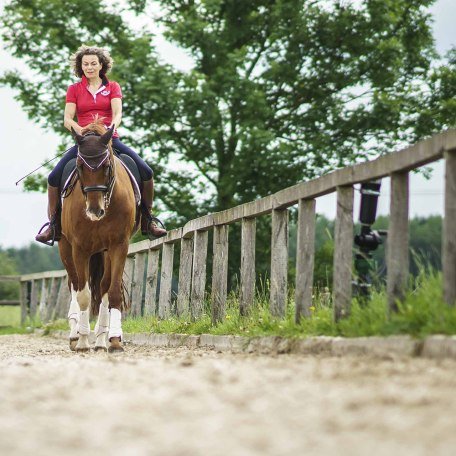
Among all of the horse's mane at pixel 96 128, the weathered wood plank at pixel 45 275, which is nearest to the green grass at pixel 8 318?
the weathered wood plank at pixel 45 275

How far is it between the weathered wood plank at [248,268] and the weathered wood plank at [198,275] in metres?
1.89

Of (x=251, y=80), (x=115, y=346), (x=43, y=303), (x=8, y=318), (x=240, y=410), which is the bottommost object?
(x=240, y=410)

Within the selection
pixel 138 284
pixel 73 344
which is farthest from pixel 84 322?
pixel 138 284

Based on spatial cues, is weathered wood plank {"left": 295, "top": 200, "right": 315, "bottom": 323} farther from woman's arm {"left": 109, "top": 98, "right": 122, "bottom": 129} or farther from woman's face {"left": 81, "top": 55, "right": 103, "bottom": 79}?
woman's face {"left": 81, "top": 55, "right": 103, "bottom": 79}

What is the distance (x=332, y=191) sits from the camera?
8.13 metres

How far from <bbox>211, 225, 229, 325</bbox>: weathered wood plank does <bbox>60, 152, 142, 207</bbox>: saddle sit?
0.97 meters

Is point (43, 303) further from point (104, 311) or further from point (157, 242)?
point (104, 311)

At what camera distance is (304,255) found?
8695 mm

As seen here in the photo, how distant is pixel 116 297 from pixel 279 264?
2.23m

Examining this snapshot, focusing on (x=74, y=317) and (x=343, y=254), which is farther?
(x=74, y=317)

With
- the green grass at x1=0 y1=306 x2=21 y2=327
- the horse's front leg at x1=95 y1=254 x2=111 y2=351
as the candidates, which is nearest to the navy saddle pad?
the horse's front leg at x1=95 y1=254 x2=111 y2=351

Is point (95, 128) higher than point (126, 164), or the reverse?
point (95, 128)

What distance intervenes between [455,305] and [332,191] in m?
2.18

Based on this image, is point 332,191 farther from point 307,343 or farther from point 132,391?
point 132,391
